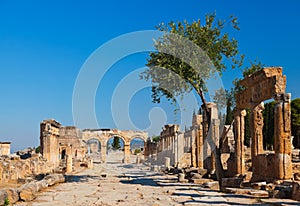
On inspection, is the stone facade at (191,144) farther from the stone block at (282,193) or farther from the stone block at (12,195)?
the stone block at (12,195)

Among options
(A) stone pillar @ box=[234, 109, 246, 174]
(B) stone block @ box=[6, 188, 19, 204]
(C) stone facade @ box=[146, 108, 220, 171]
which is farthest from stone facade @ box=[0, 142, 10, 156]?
(B) stone block @ box=[6, 188, 19, 204]

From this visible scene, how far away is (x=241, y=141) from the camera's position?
15.2 meters

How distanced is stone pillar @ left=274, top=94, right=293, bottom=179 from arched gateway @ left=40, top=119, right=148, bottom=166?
48.9 ft

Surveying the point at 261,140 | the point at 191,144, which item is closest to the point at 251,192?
the point at 261,140

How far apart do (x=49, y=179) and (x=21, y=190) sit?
4528 millimetres

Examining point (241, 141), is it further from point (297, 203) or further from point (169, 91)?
point (297, 203)

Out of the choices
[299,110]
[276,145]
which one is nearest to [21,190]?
[276,145]

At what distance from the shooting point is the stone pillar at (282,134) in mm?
11695

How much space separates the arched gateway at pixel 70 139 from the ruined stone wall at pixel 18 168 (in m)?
2.56

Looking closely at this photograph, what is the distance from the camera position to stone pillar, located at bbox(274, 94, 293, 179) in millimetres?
11695

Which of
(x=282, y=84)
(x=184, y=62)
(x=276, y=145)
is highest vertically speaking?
(x=184, y=62)

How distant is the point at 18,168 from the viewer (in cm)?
1748

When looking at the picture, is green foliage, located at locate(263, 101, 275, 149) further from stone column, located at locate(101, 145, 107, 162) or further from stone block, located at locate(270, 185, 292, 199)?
stone block, located at locate(270, 185, 292, 199)

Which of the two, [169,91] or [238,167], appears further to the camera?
[169,91]
